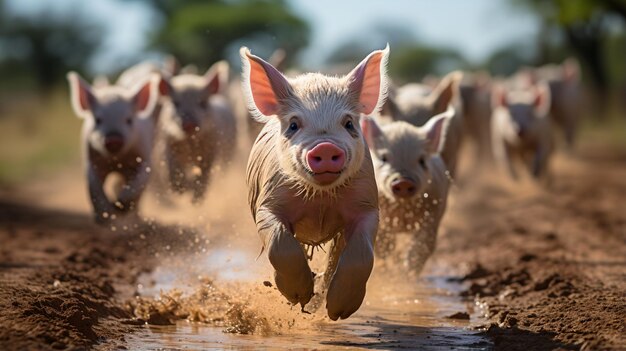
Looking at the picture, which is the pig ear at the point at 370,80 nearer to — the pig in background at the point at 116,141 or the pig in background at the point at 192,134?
the pig in background at the point at 116,141

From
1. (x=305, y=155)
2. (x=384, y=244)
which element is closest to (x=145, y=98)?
(x=384, y=244)

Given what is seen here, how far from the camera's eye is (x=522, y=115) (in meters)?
16.2

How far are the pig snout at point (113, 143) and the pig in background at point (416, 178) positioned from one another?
2940mm

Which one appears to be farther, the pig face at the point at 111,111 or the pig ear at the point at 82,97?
the pig ear at the point at 82,97

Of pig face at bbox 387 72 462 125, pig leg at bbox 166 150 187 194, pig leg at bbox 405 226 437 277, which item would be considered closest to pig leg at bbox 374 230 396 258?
pig leg at bbox 405 226 437 277

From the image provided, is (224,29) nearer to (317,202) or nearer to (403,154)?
(403,154)

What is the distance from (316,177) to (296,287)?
23.5 inches

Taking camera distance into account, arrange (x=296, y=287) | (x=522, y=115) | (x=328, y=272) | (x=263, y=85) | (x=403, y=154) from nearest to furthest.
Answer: (x=296, y=287) → (x=263, y=85) → (x=328, y=272) → (x=403, y=154) → (x=522, y=115)

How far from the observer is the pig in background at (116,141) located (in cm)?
1054

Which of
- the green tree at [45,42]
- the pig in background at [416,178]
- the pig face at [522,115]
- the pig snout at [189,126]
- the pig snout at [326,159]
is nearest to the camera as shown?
the pig snout at [326,159]

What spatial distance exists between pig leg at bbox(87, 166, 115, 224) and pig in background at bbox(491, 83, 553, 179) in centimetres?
717

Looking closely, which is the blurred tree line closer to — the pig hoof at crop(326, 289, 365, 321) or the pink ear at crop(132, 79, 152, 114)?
the pink ear at crop(132, 79, 152, 114)

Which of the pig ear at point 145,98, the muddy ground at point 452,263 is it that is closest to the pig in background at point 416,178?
the muddy ground at point 452,263

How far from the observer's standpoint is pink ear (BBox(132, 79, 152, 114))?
37.5 ft
